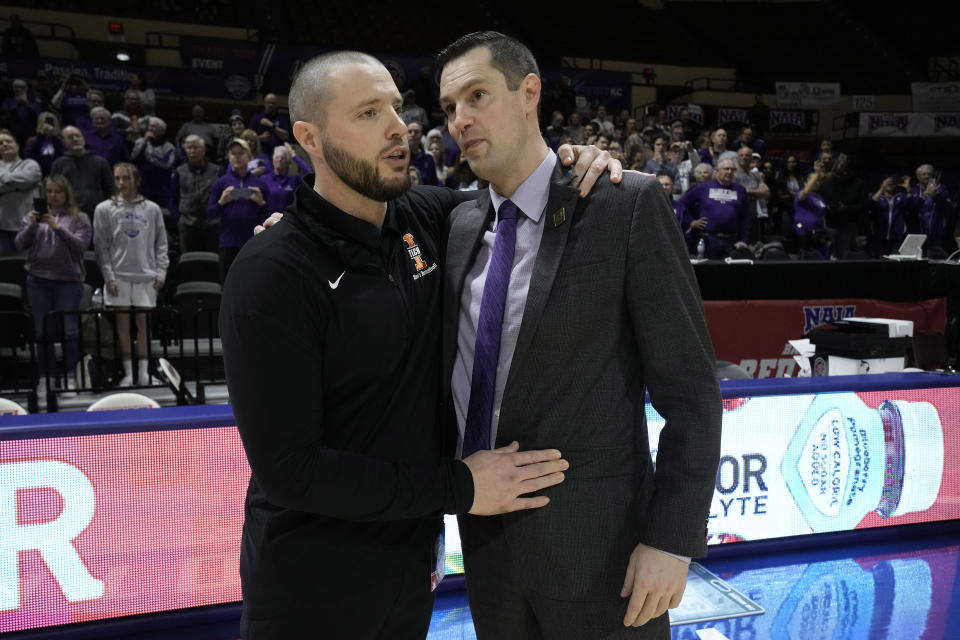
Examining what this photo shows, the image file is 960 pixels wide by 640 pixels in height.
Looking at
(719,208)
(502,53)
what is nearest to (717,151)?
(719,208)

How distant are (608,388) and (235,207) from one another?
6.75 metres

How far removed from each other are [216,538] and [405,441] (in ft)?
5.47

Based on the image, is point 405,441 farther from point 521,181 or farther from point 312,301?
point 521,181

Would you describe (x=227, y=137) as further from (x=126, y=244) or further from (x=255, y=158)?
(x=126, y=244)

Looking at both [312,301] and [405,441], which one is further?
[405,441]

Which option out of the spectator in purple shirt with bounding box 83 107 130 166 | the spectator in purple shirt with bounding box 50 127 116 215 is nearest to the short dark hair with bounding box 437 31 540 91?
the spectator in purple shirt with bounding box 50 127 116 215

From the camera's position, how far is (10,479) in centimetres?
275

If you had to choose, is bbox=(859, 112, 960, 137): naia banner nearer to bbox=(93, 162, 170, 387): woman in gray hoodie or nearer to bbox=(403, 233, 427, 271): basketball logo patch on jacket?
bbox=(93, 162, 170, 387): woman in gray hoodie

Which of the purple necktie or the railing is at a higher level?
the purple necktie

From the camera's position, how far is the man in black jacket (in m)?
1.57

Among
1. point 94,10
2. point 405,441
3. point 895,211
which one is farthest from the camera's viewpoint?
point 94,10

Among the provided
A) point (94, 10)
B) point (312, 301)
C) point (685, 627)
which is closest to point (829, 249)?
point (685, 627)

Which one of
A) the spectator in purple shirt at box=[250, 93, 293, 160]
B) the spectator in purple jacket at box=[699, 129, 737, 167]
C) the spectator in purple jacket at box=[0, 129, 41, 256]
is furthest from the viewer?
the spectator in purple jacket at box=[699, 129, 737, 167]

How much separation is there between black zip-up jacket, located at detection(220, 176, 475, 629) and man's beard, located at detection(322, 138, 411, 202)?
0.07 meters
